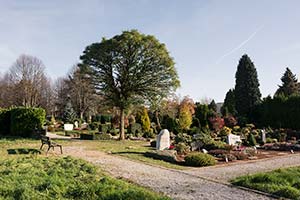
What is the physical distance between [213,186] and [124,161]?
19.0 feet

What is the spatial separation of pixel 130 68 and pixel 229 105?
25.9 meters

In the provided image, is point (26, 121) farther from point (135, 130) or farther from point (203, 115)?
point (203, 115)

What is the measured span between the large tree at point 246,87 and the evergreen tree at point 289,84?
4.60 m

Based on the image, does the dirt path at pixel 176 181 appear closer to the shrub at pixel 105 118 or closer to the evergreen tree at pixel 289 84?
the shrub at pixel 105 118

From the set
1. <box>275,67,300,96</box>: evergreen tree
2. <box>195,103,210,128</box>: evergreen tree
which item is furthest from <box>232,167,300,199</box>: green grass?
<box>275,67,300,96</box>: evergreen tree

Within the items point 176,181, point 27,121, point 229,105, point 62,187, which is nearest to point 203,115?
point 229,105

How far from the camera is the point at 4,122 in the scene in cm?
2470

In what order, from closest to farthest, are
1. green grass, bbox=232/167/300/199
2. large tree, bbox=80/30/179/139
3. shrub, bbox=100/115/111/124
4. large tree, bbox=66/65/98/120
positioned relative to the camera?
green grass, bbox=232/167/300/199 < large tree, bbox=80/30/179/139 < large tree, bbox=66/65/98/120 < shrub, bbox=100/115/111/124

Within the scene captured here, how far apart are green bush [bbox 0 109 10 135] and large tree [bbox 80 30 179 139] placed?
7.76m

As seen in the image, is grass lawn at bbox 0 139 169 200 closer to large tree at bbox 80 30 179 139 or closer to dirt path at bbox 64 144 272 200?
dirt path at bbox 64 144 272 200

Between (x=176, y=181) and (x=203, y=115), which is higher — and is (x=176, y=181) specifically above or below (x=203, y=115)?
below

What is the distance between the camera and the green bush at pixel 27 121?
23.0m

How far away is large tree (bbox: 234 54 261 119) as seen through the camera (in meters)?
48.0

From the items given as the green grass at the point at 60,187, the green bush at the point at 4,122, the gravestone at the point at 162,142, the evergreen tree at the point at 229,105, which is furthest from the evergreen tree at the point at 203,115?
the green grass at the point at 60,187
